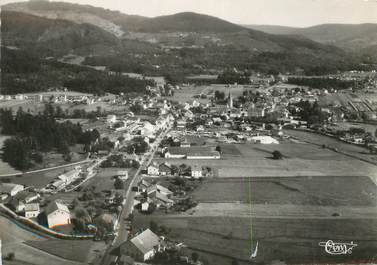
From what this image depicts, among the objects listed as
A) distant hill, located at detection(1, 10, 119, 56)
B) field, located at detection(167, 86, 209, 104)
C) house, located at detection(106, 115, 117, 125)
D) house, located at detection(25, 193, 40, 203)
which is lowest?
house, located at detection(25, 193, 40, 203)

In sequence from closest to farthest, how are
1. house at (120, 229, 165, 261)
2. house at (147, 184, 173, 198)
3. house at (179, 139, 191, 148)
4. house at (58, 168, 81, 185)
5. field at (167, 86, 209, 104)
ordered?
house at (120, 229, 165, 261), house at (147, 184, 173, 198), house at (58, 168, 81, 185), house at (179, 139, 191, 148), field at (167, 86, 209, 104)

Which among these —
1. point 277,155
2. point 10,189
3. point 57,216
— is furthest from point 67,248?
point 277,155

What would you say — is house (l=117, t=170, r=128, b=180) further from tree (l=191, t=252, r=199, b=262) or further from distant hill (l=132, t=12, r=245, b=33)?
distant hill (l=132, t=12, r=245, b=33)

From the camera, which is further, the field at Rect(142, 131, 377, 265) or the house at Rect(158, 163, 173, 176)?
the house at Rect(158, 163, 173, 176)

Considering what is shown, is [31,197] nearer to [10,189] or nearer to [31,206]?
[31,206]

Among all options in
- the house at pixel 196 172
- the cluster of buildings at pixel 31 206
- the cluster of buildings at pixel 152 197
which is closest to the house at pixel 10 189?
the cluster of buildings at pixel 31 206

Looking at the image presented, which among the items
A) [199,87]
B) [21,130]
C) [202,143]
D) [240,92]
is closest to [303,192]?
[202,143]

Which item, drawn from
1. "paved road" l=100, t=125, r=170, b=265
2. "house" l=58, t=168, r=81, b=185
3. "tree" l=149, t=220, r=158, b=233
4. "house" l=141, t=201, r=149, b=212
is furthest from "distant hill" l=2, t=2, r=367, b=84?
"tree" l=149, t=220, r=158, b=233
